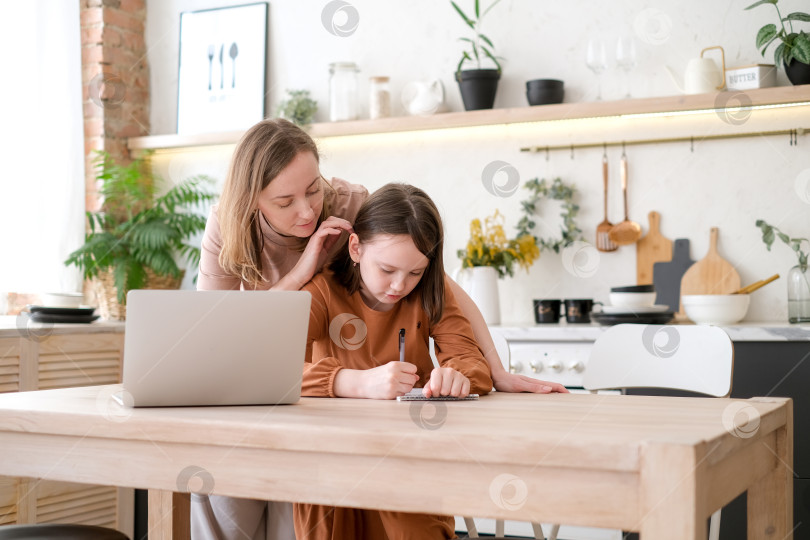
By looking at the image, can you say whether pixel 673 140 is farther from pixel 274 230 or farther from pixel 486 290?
pixel 274 230

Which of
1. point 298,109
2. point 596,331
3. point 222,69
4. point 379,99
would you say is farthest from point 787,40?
point 222,69

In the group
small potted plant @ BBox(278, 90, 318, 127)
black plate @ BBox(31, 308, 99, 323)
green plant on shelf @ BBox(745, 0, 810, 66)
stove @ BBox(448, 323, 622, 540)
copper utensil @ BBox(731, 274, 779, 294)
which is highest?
green plant on shelf @ BBox(745, 0, 810, 66)

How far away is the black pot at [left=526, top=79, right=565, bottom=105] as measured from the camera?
3309mm

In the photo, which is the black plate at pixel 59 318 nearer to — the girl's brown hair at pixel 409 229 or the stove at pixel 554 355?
the stove at pixel 554 355

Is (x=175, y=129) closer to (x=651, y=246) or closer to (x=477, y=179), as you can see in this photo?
(x=477, y=179)

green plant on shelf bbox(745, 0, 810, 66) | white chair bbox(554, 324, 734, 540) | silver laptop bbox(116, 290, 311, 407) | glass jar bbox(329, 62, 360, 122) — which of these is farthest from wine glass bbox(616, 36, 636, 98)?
silver laptop bbox(116, 290, 311, 407)

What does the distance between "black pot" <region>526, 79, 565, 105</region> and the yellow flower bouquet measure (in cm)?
46

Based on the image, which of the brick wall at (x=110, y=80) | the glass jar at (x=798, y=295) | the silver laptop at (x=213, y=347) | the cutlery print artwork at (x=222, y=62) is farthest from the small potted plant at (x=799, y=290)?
the brick wall at (x=110, y=80)

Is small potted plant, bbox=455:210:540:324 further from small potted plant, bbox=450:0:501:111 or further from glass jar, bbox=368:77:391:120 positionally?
glass jar, bbox=368:77:391:120

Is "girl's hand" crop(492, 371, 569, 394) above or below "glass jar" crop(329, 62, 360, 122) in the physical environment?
below

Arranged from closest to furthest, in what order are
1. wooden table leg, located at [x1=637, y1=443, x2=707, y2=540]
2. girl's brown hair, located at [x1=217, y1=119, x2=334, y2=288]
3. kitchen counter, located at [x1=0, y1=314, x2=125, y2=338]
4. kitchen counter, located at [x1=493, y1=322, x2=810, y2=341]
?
1. wooden table leg, located at [x1=637, y1=443, x2=707, y2=540]
2. girl's brown hair, located at [x1=217, y1=119, x2=334, y2=288]
3. kitchen counter, located at [x1=493, y1=322, x2=810, y2=341]
4. kitchen counter, located at [x1=0, y1=314, x2=125, y2=338]

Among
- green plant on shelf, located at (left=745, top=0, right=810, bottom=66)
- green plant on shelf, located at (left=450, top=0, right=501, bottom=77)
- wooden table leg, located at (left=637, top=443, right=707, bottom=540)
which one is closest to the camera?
wooden table leg, located at (left=637, top=443, right=707, bottom=540)

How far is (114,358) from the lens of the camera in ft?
10.4

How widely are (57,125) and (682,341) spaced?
2.82m
